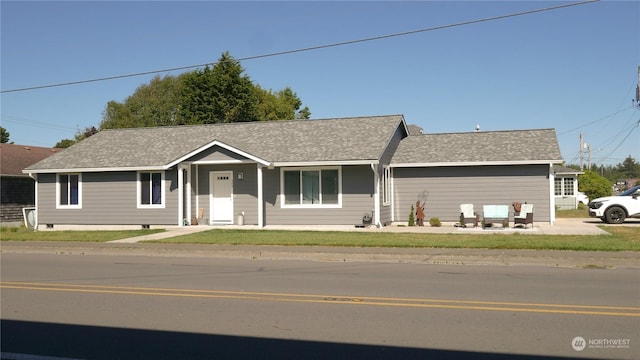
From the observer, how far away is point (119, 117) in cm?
6988

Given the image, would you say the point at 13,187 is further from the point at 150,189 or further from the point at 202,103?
the point at 202,103

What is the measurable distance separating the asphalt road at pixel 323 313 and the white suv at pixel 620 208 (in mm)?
12666

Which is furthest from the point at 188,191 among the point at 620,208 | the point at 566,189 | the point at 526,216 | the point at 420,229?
the point at 566,189

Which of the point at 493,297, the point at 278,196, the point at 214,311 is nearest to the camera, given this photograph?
the point at 214,311

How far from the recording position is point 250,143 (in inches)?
1052

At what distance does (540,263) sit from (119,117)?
6382 cm

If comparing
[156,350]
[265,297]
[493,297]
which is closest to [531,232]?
[493,297]

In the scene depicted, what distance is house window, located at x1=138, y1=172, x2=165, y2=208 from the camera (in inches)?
1014

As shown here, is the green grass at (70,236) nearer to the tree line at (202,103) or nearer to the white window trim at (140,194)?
the white window trim at (140,194)

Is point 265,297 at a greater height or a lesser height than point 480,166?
lesser

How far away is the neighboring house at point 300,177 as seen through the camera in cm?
2389

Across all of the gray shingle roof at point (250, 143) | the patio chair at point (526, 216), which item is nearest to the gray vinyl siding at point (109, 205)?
the gray shingle roof at point (250, 143)

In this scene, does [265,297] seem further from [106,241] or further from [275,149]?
[275,149]

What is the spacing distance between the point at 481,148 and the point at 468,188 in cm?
205
